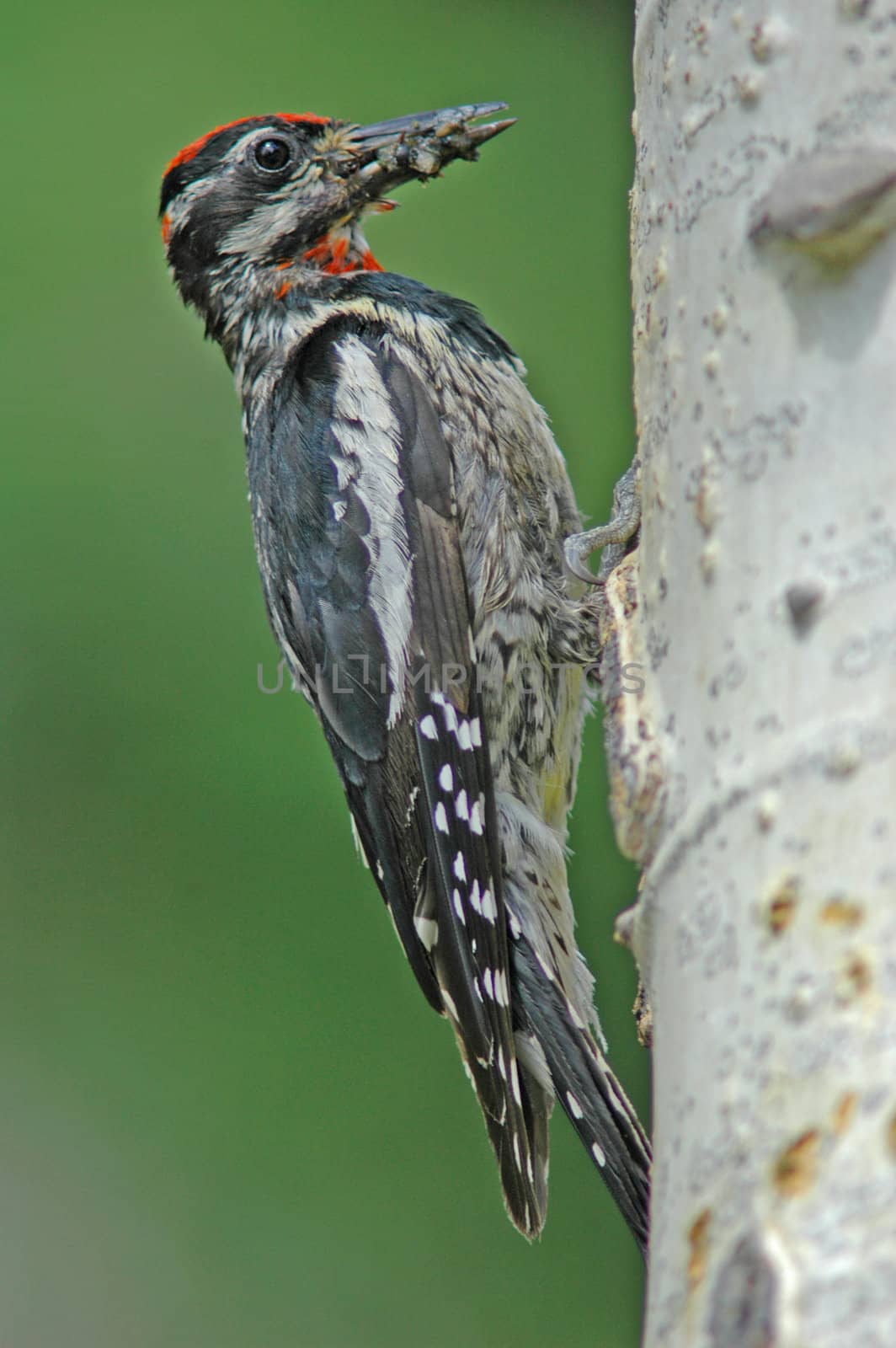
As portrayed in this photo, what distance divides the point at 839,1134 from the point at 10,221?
2.71 m

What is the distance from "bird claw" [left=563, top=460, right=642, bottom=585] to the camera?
1.63 meters

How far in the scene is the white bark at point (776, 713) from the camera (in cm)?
62

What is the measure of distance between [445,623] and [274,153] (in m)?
0.88

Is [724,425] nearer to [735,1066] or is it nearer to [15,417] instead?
[735,1066]

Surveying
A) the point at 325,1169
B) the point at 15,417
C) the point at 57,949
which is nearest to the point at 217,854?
the point at 57,949

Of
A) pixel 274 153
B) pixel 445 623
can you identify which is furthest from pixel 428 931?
pixel 274 153

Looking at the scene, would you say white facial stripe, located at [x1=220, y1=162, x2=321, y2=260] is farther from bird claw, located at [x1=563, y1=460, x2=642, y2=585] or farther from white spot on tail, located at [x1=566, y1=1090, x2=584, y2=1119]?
white spot on tail, located at [x1=566, y1=1090, x2=584, y2=1119]

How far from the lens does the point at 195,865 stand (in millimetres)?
2676

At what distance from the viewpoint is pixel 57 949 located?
8.93 ft

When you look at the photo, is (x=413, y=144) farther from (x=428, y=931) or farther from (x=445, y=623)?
(x=428, y=931)

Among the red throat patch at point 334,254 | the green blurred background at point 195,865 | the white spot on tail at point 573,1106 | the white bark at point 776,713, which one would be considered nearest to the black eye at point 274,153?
the red throat patch at point 334,254

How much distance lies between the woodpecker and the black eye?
0.58 feet

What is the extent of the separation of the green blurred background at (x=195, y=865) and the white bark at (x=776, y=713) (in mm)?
1711

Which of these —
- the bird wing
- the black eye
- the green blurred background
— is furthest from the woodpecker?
the green blurred background
